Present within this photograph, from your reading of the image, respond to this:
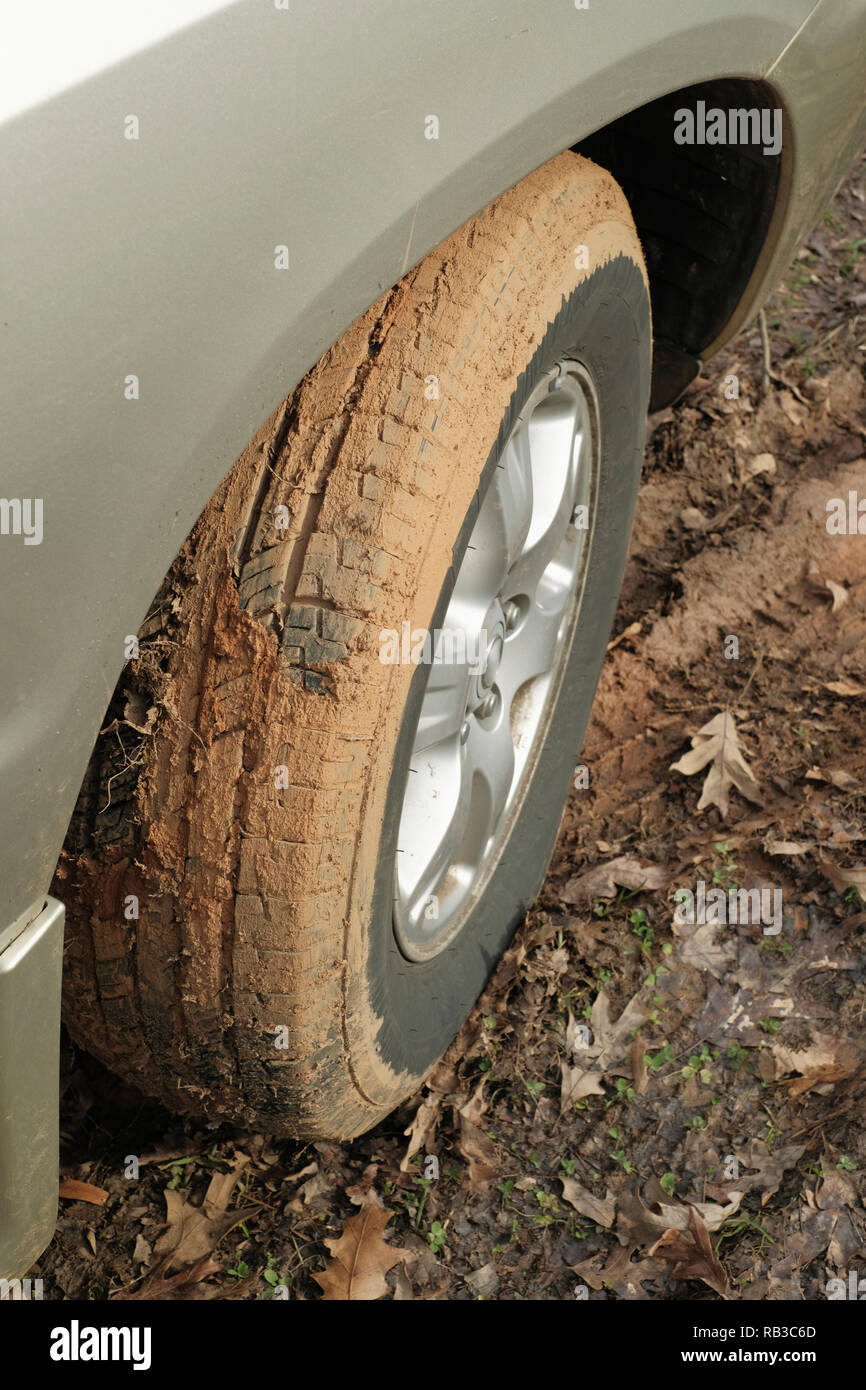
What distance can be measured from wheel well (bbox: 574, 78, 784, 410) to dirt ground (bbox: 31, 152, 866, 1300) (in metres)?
0.88

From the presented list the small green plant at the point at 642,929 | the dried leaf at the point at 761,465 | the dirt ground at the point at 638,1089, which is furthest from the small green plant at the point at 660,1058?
the dried leaf at the point at 761,465

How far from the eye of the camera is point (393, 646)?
1.44m

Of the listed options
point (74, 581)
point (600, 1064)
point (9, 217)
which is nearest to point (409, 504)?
point (74, 581)

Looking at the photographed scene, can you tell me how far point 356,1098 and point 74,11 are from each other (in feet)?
5.00

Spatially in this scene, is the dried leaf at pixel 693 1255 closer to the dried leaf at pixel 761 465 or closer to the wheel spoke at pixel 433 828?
Answer: the wheel spoke at pixel 433 828

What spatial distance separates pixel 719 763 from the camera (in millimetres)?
2768

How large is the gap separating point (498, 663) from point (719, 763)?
83 cm

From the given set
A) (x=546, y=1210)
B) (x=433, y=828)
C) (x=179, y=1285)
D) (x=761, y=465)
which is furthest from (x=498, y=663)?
(x=761, y=465)

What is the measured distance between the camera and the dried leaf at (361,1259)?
2033 millimetres

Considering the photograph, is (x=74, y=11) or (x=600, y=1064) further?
(x=600, y=1064)

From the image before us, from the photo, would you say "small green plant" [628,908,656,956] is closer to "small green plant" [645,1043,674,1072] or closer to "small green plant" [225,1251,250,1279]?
"small green plant" [645,1043,674,1072]

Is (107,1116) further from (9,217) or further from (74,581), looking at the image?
(9,217)

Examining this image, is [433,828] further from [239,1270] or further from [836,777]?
[836,777]
